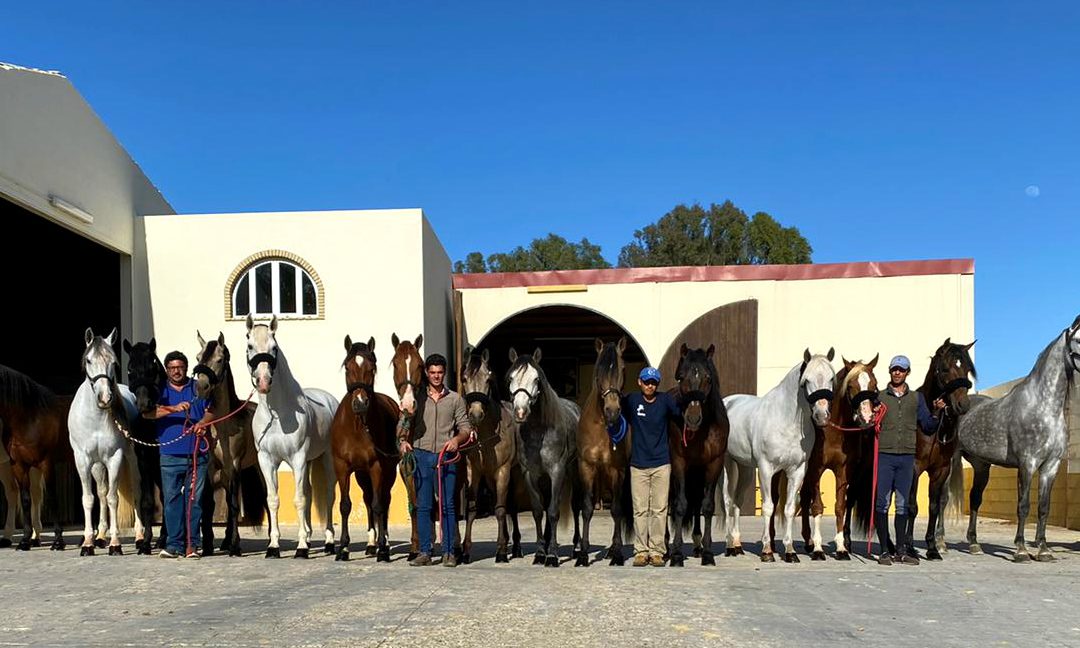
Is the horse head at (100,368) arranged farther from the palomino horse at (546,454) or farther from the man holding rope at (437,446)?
the palomino horse at (546,454)

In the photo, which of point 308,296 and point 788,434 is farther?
point 308,296

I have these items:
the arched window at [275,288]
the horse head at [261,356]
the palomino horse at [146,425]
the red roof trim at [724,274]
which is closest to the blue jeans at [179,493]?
the palomino horse at [146,425]

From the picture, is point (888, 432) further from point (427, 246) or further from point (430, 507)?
point (427, 246)

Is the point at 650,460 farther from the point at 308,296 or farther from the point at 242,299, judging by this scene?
the point at 242,299

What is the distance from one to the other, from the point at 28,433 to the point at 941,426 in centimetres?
966

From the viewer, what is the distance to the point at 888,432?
29.3ft

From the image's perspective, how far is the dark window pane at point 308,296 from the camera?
14.8 meters

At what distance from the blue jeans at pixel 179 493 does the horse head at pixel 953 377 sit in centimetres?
737

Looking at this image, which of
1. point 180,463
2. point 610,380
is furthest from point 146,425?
point 610,380

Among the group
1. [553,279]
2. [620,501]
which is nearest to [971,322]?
[553,279]

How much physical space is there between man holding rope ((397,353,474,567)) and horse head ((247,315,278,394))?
1.40 m

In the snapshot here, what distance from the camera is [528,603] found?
6461 millimetres

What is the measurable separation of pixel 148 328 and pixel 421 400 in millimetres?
7918

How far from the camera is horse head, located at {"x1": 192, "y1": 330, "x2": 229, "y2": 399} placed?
8.97 m
